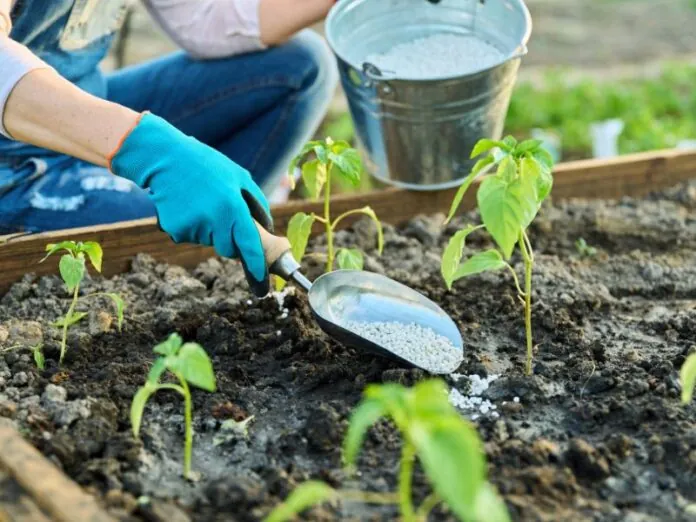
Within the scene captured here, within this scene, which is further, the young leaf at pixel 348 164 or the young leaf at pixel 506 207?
the young leaf at pixel 348 164

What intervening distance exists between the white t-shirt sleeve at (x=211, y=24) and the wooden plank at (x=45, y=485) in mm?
1648

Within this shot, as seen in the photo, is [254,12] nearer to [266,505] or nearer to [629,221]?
[629,221]

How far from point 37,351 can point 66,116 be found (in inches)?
19.0

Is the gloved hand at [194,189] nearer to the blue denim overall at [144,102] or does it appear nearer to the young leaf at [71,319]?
the young leaf at [71,319]

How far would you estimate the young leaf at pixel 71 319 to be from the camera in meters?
2.14

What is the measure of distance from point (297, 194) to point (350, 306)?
1.59 m

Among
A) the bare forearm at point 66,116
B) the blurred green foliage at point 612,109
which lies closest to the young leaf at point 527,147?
the bare forearm at point 66,116

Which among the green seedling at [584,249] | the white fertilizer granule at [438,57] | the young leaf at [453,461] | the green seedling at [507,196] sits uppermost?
the young leaf at [453,461]

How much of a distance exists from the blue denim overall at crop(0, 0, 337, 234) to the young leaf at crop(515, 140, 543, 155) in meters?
1.25

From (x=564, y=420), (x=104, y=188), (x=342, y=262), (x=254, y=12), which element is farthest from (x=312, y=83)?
(x=564, y=420)

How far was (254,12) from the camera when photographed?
116 inches

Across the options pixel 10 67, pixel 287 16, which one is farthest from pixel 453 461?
pixel 287 16

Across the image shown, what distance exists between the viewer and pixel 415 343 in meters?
2.11

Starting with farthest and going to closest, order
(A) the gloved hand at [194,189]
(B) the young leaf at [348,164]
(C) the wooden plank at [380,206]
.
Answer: (C) the wooden plank at [380,206]
(B) the young leaf at [348,164]
(A) the gloved hand at [194,189]
